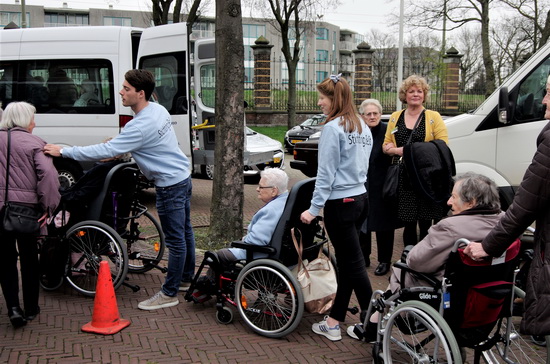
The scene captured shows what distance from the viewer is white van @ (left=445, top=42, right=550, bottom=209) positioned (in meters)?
5.92

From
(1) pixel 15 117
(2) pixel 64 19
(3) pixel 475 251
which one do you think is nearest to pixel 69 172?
(1) pixel 15 117

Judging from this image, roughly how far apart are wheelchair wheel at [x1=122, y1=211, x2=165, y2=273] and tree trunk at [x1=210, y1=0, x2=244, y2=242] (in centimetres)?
100

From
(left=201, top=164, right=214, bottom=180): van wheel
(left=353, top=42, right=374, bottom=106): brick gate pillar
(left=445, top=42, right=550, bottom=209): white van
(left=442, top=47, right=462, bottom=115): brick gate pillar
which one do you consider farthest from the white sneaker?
(left=442, top=47, right=462, bottom=115): brick gate pillar

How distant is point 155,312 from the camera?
15.8ft

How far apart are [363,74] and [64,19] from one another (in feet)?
168

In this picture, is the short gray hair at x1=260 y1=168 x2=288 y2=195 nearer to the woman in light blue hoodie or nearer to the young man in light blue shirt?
the woman in light blue hoodie

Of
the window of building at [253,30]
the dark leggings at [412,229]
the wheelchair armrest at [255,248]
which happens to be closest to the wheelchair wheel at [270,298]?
the wheelchair armrest at [255,248]

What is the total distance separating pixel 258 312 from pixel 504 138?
3.35 meters

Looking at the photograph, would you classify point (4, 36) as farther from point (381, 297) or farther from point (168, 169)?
point (381, 297)

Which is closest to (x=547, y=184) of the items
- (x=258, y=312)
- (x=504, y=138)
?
(x=258, y=312)

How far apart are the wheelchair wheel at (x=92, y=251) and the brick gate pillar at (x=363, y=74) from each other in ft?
85.5

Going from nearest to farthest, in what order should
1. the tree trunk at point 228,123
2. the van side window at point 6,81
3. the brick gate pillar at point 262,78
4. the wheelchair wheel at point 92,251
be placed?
the wheelchair wheel at point 92,251, the tree trunk at point 228,123, the van side window at point 6,81, the brick gate pillar at point 262,78

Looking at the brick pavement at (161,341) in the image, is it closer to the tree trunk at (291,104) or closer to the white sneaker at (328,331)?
the white sneaker at (328,331)

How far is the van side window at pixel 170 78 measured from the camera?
9.63m
